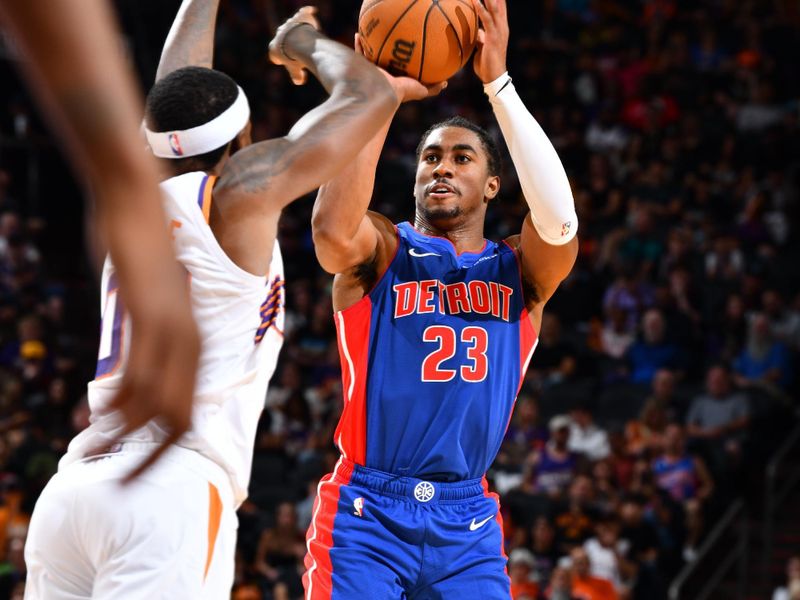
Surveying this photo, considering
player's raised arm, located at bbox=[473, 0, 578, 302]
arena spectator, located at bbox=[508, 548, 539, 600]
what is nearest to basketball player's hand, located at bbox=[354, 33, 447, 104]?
player's raised arm, located at bbox=[473, 0, 578, 302]

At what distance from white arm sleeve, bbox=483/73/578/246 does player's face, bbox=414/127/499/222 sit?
0.87ft

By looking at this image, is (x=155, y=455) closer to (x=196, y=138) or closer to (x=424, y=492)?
(x=196, y=138)

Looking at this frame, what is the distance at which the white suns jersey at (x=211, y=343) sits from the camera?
2.92 meters

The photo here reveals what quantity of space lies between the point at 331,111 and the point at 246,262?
442 millimetres

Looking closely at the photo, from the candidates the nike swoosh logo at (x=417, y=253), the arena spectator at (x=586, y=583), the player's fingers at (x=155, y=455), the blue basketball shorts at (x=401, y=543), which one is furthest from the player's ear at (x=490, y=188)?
the arena spectator at (x=586, y=583)

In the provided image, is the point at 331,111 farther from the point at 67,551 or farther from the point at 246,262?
the point at 67,551

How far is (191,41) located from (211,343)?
1.52 metres

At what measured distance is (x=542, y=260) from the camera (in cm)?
456

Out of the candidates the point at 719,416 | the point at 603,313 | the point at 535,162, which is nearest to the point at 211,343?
the point at 535,162

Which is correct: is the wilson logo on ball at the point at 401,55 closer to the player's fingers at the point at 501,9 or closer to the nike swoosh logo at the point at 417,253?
the player's fingers at the point at 501,9

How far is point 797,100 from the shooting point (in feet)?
50.7

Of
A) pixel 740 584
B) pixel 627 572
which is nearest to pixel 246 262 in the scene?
pixel 627 572

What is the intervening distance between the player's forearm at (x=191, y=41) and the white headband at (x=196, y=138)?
85cm

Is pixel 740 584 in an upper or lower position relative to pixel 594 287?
lower
